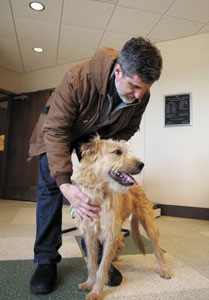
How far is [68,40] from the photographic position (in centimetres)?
420

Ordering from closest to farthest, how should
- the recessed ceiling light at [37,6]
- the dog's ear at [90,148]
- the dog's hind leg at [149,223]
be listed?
the dog's ear at [90,148] → the dog's hind leg at [149,223] → the recessed ceiling light at [37,6]

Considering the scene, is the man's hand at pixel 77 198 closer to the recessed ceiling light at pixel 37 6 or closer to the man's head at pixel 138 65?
the man's head at pixel 138 65

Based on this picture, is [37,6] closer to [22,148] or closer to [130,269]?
[22,148]

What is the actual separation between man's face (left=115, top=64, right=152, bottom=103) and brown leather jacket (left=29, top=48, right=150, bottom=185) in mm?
69

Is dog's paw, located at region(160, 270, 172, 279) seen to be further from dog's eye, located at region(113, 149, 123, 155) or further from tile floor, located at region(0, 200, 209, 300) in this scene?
dog's eye, located at region(113, 149, 123, 155)

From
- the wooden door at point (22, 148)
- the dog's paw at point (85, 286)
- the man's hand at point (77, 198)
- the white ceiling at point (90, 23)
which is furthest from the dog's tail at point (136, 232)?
the wooden door at point (22, 148)

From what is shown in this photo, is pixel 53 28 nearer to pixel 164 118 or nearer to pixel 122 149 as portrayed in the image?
pixel 164 118

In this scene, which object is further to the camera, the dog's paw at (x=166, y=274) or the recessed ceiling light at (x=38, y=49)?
the recessed ceiling light at (x=38, y=49)

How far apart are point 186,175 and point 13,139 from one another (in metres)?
3.56

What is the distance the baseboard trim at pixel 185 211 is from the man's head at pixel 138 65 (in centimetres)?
287

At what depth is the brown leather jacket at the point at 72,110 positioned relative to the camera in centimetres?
120

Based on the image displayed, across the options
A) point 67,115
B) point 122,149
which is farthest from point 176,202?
point 67,115

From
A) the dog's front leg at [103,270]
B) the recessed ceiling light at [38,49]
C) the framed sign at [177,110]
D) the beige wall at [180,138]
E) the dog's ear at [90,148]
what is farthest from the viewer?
the recessed ceiling light at [38,49]

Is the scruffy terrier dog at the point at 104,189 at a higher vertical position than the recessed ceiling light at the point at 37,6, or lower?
lower
